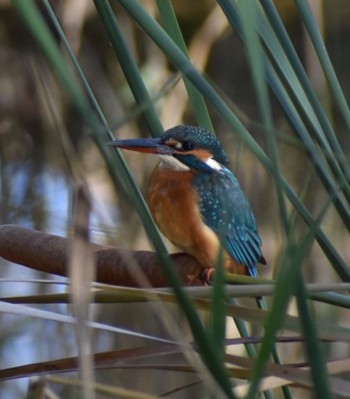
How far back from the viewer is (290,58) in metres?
1.23

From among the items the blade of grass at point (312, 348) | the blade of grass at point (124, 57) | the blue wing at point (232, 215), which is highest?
the blue wing at point (232, 215)

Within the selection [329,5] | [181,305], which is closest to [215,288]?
[181,305]

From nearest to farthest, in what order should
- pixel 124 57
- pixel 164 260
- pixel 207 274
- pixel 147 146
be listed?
pixel 164 260 → pixel 124 57 → pixel 207 274 → pixel 147 146

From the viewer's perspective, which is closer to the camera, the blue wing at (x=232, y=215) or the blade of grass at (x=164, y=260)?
the blade of grass at (x=164, y=260)

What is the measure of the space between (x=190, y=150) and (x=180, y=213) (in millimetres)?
122

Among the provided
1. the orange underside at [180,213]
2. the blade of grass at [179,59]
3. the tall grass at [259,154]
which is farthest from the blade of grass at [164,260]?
the orange underside at [180,213]

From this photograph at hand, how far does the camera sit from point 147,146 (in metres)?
1.74

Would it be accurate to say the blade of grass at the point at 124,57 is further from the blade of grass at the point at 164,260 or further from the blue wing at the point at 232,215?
the blue wing at the point at 232,215

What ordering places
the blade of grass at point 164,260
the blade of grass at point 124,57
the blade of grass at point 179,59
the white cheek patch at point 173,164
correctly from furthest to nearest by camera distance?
the white cheek patch at point 173,164 < the blade of grass at point 124,57 < the blade of grass at point 179,59 < the blade of grass at point 164,260

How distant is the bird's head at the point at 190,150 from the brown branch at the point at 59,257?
1.88 feet

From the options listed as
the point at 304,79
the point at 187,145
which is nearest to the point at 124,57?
the point at 304,79

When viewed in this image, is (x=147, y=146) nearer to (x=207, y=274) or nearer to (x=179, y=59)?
(x=207, y=274)

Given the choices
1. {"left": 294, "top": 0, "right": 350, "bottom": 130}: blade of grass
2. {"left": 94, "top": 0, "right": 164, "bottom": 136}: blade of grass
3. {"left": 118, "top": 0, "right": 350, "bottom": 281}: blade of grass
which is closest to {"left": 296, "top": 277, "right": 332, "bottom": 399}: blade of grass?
{"left": 118, "top": 0, "right": 350, "bottom": 281}: blade of grass

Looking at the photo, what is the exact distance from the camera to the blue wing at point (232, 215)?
6.13 ft
